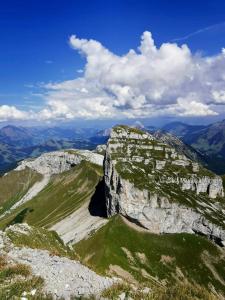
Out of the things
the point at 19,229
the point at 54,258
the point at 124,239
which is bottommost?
the point at 124,239

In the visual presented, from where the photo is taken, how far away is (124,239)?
176 metres

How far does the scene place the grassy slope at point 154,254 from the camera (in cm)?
15775

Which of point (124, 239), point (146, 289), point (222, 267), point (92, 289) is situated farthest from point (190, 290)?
point (222, 267)

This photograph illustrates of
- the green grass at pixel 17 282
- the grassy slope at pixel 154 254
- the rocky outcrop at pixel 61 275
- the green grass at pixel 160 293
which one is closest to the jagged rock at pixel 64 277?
the rocky outcrop at pixel 61 275

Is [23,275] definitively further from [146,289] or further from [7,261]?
[146,289]

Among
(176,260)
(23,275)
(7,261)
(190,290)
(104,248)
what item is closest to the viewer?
(190,290)

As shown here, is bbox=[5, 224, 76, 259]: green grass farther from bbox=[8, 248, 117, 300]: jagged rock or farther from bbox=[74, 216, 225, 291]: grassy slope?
bbox=[74, 216, 225, 291]: grassy slope

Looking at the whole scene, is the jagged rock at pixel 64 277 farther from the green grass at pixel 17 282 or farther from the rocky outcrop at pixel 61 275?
the green grass at pixel 17 282

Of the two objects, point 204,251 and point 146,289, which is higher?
point 146,289

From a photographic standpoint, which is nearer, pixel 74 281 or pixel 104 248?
pixel 74 281

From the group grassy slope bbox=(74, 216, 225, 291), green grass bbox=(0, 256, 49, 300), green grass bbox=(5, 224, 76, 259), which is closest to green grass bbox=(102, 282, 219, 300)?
green grass bbox=(0, 256, 49, 300)

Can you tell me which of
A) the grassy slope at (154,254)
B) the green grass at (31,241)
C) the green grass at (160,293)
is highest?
the green grass at (160,293)

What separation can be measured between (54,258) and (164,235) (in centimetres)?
15831

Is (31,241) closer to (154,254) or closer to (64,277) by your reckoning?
(64,277)
